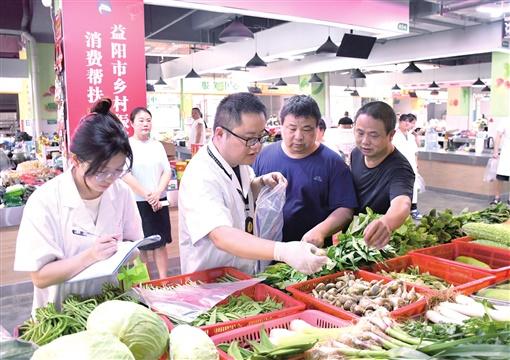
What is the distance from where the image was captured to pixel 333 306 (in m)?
1.75

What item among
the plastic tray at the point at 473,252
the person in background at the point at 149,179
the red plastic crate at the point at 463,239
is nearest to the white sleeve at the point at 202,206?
the plastic tray at the point at 473,252

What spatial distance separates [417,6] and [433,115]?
81.8ft

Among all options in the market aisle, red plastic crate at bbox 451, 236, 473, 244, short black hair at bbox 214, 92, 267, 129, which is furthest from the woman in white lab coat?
the market aisle

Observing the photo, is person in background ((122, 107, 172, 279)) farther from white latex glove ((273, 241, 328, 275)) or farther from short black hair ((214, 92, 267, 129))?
white latex glove ((273, 241, 328, 275))

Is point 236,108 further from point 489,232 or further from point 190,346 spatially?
point 489,232

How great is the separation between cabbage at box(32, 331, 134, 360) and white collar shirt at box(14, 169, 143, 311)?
0.79 meters

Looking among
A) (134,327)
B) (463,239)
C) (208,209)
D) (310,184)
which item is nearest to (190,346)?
(134,327)

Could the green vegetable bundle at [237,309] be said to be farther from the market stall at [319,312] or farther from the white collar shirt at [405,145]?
the white collar shirt at [405,145]

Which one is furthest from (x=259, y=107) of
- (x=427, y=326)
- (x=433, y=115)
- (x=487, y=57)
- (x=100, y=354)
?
(x=433, y=115)

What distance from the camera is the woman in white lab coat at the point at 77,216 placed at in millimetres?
1833

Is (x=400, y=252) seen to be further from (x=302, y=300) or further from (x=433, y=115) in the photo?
(x=433, y=115)

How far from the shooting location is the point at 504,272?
2176 mm

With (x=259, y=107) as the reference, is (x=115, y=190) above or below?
below

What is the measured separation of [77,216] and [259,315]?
35.1 inches
